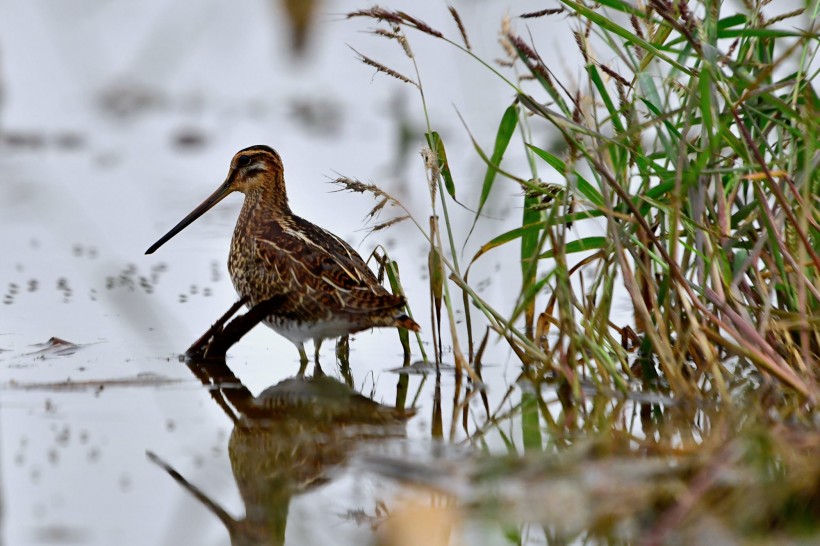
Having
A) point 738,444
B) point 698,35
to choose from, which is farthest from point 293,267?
point 738,444

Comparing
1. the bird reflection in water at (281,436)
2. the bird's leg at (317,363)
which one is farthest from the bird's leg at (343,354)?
the bird reflection in water at (281,436)

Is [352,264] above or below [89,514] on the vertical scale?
above

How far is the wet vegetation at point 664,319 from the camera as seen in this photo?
10.6ft

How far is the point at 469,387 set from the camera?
4.84 metres

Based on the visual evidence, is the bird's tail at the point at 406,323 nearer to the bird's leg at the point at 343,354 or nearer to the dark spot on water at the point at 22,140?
the bird's leg at the point at 343,354

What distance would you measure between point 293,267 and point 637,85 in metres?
1.60

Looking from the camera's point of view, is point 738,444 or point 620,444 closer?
point 738,444

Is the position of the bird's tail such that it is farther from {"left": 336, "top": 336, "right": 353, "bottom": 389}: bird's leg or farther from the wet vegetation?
{"left": 336, "top": 336, "right": 353, "bottom": 389}: bird's leg

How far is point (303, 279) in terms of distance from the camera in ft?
17.7

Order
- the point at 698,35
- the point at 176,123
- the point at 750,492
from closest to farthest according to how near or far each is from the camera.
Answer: the point at 750,492 → the point at 698,35 → the point at 176,123

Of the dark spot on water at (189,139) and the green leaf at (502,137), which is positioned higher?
the dark spot on water at (189,139)

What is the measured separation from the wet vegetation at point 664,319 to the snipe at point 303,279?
32 cm

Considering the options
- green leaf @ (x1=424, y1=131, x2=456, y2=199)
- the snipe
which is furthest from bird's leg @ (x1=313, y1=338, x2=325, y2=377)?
green leaf @ (x1=424, y1=131, x2=456, y2=199)

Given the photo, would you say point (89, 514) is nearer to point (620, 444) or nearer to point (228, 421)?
point (228, 421)
